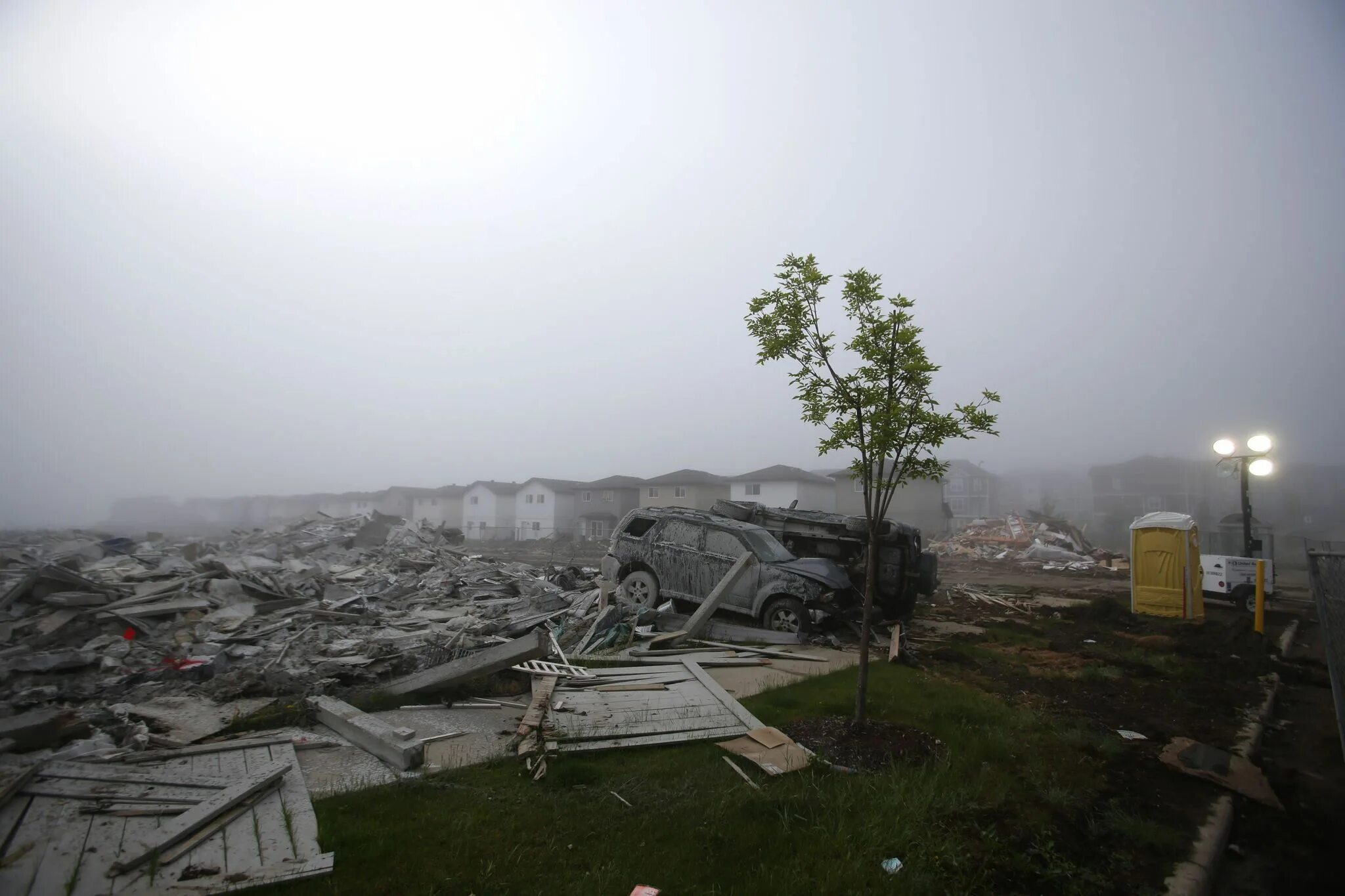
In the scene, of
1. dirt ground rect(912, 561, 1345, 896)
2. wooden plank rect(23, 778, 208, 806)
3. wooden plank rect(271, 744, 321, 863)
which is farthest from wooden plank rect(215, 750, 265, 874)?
dirt ground rect(912, 561, 1345, 896)

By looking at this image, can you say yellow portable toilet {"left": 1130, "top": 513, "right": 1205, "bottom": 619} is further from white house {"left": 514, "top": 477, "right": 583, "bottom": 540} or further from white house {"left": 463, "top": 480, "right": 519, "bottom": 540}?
white house {"left": 463, "top": 480, "right": 519, "bottom": 540}

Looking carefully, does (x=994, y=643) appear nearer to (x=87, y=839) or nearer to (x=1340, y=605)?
(x=1340, y=605)

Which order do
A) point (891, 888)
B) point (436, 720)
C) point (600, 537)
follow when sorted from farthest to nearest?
point (600, 537) < point (436, 720) < point (891, 888)

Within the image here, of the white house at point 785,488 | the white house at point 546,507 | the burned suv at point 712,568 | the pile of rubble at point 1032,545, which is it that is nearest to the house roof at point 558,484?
the white house at point 546,507

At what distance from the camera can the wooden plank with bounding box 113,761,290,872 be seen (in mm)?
3252

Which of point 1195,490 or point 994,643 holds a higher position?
point 1195,490

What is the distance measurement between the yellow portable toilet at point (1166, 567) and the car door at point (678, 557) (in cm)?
871

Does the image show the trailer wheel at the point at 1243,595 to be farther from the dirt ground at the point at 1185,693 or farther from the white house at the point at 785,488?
the white house at the point at 785,488

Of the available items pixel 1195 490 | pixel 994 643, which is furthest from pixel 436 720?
pixel 1195 490

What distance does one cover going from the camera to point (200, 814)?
3596mm

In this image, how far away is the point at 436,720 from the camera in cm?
608

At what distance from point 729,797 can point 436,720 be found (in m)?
3.29

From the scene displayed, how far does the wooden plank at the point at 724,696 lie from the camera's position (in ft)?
19.1

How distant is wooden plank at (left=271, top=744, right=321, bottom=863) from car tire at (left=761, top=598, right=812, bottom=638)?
685 centimetres
